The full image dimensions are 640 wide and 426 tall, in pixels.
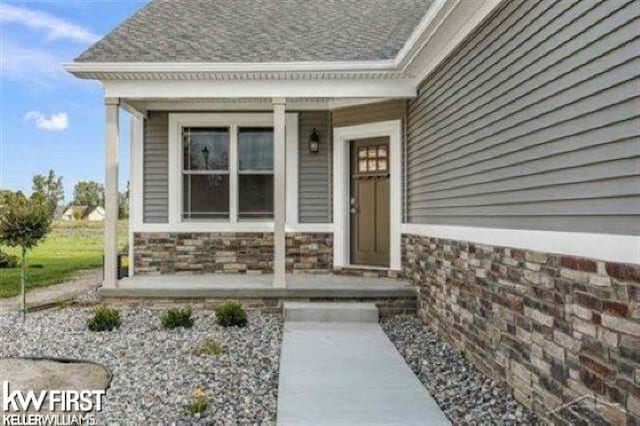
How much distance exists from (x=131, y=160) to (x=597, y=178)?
7.39 meters

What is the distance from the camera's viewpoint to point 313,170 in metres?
8.88

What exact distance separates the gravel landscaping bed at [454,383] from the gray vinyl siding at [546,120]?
49.0 inches

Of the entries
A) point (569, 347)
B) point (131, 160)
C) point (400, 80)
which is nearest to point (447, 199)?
point (400, 80)

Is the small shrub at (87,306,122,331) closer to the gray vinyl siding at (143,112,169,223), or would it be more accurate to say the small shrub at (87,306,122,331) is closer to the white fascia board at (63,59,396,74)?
the gray vinyl siding at (143,112,169,223)

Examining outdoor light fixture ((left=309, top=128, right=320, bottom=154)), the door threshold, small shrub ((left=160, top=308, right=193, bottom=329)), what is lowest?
small shrub ((left=160, top=308, right=193, bottom=329))

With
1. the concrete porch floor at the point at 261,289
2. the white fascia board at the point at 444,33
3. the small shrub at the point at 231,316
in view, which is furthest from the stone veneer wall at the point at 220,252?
the white fascia board at the point at 444,33

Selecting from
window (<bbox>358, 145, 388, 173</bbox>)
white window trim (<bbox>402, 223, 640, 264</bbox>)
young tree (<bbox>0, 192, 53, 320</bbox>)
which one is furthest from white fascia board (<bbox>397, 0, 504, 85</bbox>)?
young tree (<bbox>0, 192, 53, 320</bbox>)

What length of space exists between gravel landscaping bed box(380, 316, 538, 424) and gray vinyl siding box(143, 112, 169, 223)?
4.24 m

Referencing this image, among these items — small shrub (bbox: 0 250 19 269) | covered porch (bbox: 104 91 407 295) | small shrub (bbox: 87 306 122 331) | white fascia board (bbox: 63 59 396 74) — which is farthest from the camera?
small shrub (bbox: 0 250 19 269)

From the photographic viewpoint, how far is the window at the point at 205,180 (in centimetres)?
897

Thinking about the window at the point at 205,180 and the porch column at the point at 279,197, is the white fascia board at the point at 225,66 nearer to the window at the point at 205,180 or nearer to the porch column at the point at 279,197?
the porch column at the point at 279,197

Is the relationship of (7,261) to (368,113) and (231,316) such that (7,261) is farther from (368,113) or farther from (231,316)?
(368,113)

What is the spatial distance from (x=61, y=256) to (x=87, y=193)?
97.1 ft

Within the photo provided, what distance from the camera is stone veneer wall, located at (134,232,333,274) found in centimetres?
882
